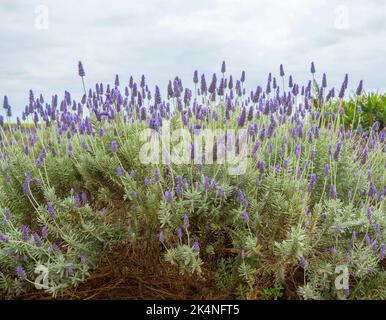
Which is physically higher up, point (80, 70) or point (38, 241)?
point (80, 70)

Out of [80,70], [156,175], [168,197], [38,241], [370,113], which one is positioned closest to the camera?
[168,197]

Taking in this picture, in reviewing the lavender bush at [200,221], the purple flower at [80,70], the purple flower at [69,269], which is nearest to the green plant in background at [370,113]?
the lavender bush at [200,221]

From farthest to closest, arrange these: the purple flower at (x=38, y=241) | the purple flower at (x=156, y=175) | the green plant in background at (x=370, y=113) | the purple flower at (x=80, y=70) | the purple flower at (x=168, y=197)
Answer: the green plant in background at (x=370, y=113) → the purple flower at (x=80, y=70) → the purple flower at (x=38, y=241) → the purple flower at (x=156, y=175) → the purple flower at (x=168, y=197)

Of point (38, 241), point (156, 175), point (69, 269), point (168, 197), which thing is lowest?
point (69, 269)

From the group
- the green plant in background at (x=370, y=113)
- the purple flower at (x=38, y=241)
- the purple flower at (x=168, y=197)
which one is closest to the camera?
the purple flower at (x=168, y=197)

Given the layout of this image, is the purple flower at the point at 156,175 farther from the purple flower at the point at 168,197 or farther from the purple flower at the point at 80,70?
the purple flower at the point at 80,70

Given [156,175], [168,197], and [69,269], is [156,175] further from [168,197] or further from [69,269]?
[69,269]

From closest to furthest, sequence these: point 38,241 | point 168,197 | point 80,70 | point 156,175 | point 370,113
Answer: point 168,197 → point 156,175 → point 38,241 → point 80,70 → point 370,113

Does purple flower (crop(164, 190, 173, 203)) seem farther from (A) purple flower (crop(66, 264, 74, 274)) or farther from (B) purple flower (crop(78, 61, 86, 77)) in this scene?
(B) purple flower (crop(78, 61, 86, 77))

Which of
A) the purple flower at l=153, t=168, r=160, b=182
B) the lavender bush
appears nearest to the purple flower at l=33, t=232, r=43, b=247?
the lavender bush

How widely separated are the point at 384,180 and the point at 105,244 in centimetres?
251

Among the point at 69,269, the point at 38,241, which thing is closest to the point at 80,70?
the point at 38,241

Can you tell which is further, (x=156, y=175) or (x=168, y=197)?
(x=156, y=175)

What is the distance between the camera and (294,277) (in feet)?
11.5
